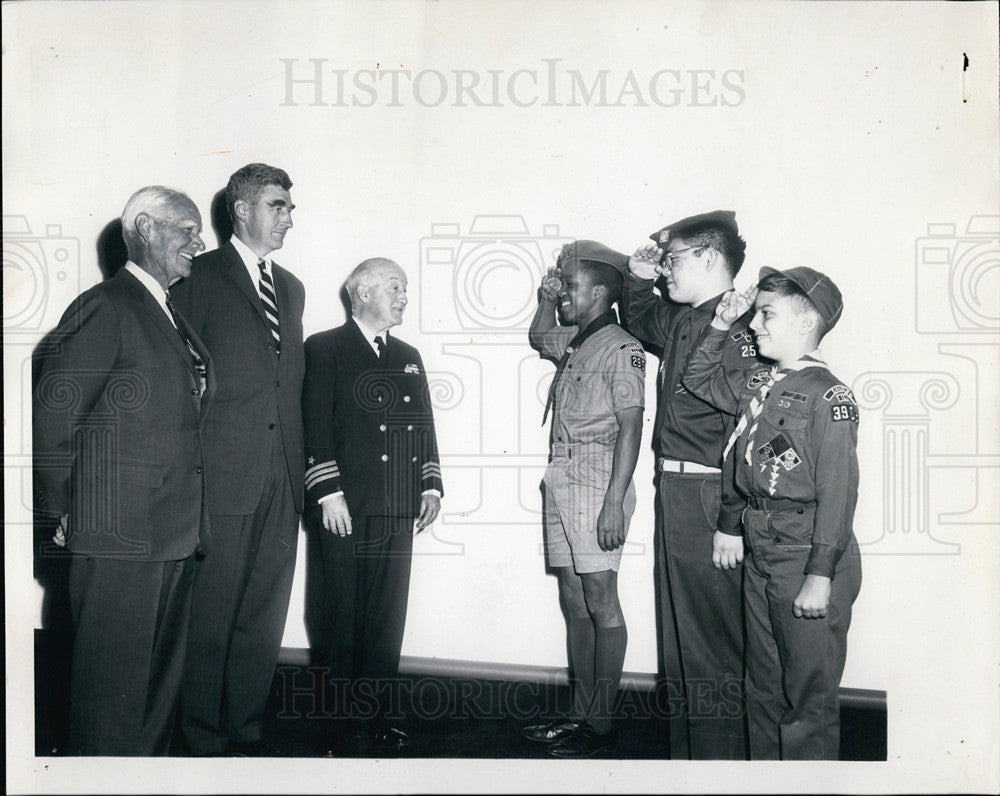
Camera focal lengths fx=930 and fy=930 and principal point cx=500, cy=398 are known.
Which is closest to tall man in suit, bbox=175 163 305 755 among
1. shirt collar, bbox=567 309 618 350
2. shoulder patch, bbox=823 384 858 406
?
shirt collar, bbox=567 309 618 350

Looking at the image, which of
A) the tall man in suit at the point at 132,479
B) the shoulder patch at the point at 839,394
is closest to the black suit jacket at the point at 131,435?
the tall man in suit at the point at 132,479

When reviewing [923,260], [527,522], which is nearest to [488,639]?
[527,522]

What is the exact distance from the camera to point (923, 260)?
3.39 meters

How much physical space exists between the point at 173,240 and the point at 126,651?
4.62 feet

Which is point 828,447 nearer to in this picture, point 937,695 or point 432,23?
point 937,695

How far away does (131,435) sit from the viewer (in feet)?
10.3

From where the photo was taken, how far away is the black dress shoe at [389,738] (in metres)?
3.29

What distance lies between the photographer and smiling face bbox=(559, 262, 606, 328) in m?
3.29

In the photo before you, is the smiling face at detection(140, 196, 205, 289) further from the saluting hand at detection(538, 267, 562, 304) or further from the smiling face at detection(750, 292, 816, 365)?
the smiling face at detection(750, 292, 816, 365)

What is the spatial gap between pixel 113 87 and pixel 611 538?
2.39 m

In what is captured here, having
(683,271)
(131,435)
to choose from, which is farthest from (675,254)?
(131,435)

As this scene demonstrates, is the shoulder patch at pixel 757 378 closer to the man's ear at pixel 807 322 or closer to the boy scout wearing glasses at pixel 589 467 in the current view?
the man's ear at pixel 807 322

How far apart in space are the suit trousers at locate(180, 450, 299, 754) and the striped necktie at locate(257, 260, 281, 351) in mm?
420

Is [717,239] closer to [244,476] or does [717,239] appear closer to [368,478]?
[368,478]
